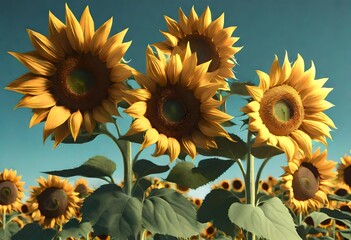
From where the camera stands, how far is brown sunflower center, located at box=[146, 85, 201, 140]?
10.1 ft

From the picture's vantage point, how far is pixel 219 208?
3521 mm

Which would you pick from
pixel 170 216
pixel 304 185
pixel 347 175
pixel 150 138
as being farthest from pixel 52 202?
pixel 150 138

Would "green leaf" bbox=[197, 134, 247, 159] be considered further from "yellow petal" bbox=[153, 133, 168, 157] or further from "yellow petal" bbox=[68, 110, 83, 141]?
"yellow petal" bbox=[68, 110, 83, 141]

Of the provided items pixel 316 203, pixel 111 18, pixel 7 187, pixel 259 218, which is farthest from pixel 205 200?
pixel 7 187

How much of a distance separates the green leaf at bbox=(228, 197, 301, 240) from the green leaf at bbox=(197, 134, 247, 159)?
0.32 metres

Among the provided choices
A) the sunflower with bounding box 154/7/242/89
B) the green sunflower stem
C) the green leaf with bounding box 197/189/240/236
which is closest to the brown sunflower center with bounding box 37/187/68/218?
the sunflower with bounding box 154/7/242/89

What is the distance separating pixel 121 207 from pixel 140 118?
50cm

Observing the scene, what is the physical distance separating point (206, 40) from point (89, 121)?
1.31 metres

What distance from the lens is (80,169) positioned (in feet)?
10.7

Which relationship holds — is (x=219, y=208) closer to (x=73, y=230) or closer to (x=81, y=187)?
(x=73, y=230)

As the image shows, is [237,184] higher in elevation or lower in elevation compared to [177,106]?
higher

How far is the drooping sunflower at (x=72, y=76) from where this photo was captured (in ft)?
9.95

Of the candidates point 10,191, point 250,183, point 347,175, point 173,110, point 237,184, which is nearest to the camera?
point 173,110

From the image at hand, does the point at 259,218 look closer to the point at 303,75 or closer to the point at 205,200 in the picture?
the point at 205,200
